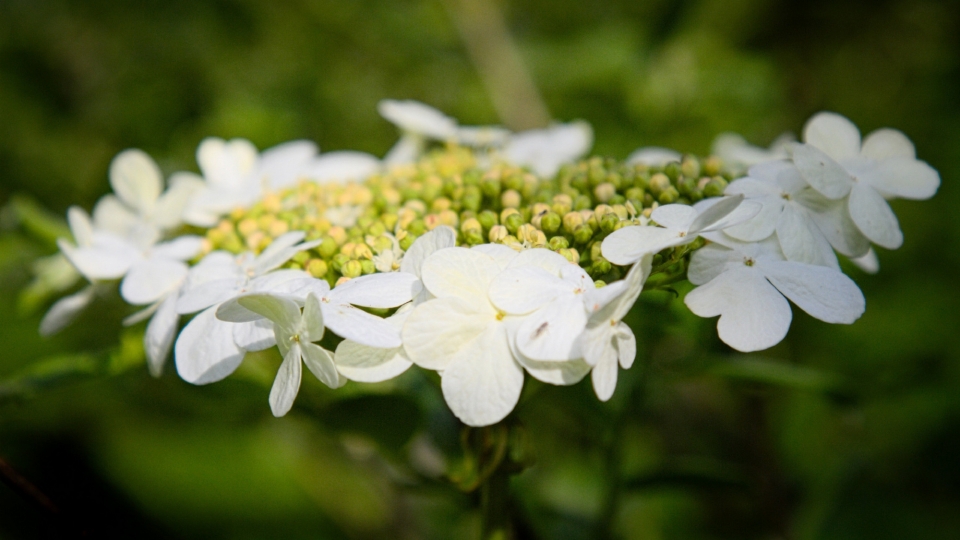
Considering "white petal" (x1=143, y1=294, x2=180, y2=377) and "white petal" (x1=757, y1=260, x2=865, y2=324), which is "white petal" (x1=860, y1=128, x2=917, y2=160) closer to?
"white petal" (x1=757, y1=260, x2=865, y2=324)

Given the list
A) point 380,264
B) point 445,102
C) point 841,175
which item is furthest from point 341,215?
point 445,102

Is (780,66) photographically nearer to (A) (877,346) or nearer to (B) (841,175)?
(A) (877,346)

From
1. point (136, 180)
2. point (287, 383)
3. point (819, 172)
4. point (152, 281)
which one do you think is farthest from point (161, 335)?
point (819, 172)


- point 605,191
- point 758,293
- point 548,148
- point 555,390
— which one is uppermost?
point 548,148

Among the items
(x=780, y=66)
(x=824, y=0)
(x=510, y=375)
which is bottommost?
(x=510, y=375)

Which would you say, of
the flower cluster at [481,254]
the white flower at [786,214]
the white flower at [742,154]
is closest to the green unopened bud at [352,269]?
the flower cluster at [481,254]

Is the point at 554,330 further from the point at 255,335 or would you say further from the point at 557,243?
the point at 255,335
